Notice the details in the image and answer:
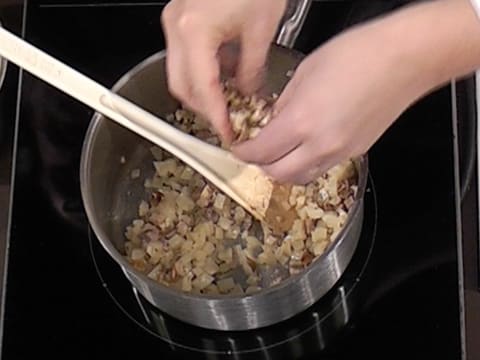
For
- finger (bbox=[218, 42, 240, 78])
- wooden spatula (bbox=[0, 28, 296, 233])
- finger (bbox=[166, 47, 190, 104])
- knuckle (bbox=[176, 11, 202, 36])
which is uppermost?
knuckle (bbox=[176, 11, 202, 36])

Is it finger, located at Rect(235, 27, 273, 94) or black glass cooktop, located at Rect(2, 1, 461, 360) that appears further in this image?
black glass cooktop, located at Rect(2, 1, 461, 360)

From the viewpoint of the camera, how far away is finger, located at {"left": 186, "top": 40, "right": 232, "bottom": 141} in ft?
2.52

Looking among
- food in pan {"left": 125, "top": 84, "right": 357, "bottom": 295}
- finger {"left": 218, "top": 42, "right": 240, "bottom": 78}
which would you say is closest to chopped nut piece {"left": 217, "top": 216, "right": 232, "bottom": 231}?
food in pan {"left": 125, "top": 84, "right": 357, "bottom": 295}

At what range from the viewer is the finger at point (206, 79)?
769 mm

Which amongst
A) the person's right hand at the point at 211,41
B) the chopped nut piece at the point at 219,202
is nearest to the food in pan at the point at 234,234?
the chopped nut piece at the point at 219,202

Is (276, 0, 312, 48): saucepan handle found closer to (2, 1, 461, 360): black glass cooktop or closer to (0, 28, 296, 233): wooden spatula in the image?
(2, 1, 461, 360): black glass cooktop

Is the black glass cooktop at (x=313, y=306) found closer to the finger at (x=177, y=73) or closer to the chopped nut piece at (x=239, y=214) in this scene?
the chopped nut piece at (x=239, y=214)

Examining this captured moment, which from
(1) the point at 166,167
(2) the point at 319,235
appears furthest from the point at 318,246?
(1) the point at 166,167

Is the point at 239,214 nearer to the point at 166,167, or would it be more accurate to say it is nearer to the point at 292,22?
the point at 166,167

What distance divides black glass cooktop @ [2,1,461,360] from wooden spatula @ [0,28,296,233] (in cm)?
12

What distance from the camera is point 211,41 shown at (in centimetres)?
78

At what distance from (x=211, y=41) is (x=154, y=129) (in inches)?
5.2

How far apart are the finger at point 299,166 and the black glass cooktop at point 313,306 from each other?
0.23 m

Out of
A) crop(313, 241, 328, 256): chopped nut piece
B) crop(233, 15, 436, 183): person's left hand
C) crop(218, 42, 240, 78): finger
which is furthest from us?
crop(313, 241, 328, 256): chopped nut piece
